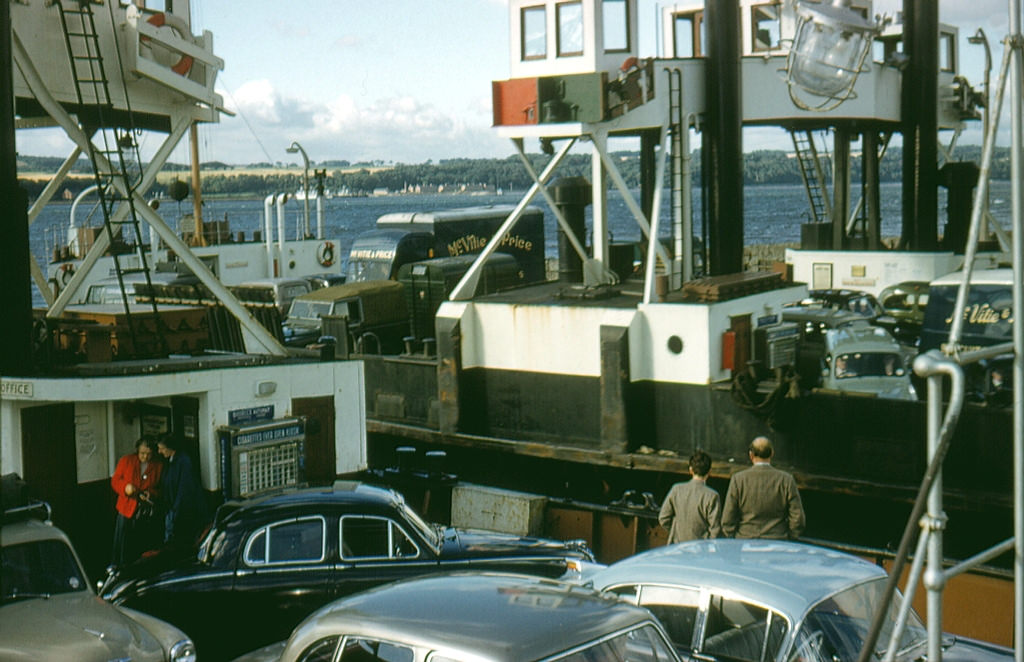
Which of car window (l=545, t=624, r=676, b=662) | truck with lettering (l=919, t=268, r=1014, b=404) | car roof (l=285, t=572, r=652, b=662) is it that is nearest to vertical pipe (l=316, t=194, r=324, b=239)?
truck with lettering (l=919, t=268, r=1014, b=404)

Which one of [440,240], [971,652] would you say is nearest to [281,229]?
[440,240]

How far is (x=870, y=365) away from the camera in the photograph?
704 inches

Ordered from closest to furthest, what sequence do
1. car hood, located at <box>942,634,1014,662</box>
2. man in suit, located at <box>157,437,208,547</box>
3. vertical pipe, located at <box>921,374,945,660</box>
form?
vertical pipe, located at <box>921,374,945,660</box>
car hood, located at <box>942,634,1014,662</box>
man in suit, located at <box>157,437,208,547</box>

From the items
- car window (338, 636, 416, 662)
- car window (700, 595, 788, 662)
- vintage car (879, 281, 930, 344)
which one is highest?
vintage car (879, 281, 930, 344)

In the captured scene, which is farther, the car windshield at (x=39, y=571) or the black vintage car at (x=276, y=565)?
the black vintage car at (x=276, y=565)

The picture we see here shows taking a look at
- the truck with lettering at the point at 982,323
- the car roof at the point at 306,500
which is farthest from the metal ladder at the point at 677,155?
the car roof at the point at 306,500

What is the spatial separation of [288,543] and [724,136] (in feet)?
38.1

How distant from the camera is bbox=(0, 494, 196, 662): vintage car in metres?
7.54

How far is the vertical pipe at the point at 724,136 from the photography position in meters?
18.0

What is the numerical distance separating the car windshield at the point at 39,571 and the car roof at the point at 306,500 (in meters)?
1.25

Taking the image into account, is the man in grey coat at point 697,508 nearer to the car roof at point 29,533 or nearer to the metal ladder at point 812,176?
the car roof at point 29,533

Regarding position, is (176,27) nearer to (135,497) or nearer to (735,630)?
(135,497)

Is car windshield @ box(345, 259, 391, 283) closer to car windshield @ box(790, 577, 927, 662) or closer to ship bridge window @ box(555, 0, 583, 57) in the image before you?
ship bridge window @ box(555, 0, 583, 57)

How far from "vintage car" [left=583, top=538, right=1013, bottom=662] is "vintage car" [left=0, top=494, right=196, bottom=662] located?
3214 mm
